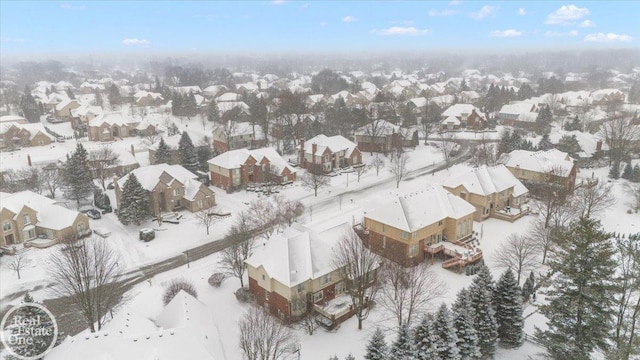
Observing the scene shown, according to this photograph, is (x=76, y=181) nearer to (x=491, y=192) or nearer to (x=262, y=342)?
(x=262, y=342)

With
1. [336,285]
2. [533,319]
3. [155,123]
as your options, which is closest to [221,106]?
[155,123]

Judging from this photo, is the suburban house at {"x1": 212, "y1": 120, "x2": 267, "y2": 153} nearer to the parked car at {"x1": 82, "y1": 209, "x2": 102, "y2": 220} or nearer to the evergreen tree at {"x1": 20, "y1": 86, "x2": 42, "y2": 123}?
the parked car at {"x1": 82, "y1": 209, "x2": 102, "y2": 220}

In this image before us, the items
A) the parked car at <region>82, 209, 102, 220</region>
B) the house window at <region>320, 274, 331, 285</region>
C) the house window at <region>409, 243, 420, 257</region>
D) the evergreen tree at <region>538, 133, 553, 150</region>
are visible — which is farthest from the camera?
the evergreen tree at <region>538, 133, 553, 150</region>

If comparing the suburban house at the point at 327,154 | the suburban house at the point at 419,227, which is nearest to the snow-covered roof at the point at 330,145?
the suburban house at the point at 327,154

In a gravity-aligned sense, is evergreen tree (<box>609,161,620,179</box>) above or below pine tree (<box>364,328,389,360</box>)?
below

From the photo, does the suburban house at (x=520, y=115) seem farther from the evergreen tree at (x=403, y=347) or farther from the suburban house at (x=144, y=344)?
the suburban house at (x=144, y=344)

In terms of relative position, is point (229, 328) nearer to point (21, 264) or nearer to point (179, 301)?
point (179, 301)

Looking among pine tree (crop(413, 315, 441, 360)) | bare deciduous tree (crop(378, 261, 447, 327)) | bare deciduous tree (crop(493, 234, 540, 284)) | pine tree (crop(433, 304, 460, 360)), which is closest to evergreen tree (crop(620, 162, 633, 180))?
bare deciduous tree (crop(493, 234, 540, 284))
